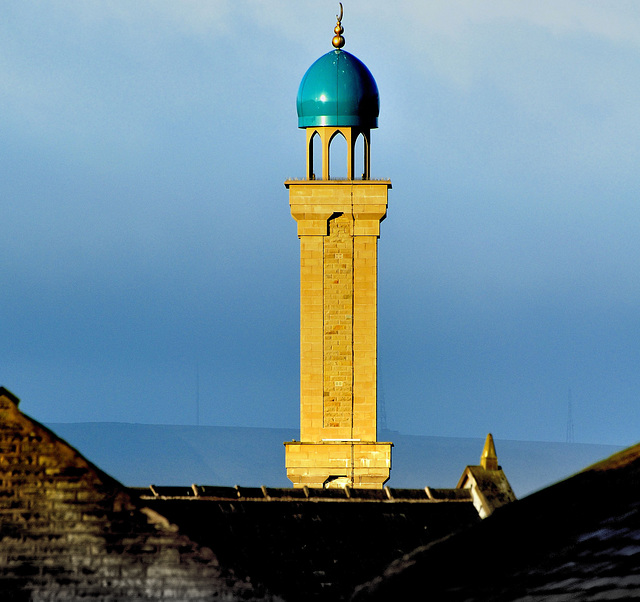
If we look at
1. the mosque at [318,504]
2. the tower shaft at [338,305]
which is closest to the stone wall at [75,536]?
the mosque at [318,504]

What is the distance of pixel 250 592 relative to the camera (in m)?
14.0

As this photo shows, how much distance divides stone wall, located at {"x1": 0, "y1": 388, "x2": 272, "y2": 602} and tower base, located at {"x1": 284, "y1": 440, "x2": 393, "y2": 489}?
94.2 ft

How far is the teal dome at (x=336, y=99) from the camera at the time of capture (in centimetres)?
4494

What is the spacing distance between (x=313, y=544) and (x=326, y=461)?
21.0m

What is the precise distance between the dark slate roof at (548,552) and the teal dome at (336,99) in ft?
109

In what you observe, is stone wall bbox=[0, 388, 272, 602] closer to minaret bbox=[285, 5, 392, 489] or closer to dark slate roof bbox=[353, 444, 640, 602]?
dark slate roof bbox=[353, 444, 640, 602]

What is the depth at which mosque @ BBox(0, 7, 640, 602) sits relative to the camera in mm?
12016

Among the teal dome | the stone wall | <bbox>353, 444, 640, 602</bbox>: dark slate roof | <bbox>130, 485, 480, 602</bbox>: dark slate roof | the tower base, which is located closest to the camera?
<bbox>353, 444, 640, 602</bbox>: dark slate roof

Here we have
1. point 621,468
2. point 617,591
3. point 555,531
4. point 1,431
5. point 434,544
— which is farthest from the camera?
point 1,431

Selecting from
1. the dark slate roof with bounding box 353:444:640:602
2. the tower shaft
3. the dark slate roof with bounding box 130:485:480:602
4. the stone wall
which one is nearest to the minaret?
the tower shaft

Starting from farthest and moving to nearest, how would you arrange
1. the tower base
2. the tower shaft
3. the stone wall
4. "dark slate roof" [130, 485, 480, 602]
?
the tower shaft < the tower base < "dark slate roof" [130, 485, 480, 602] < the stone wall

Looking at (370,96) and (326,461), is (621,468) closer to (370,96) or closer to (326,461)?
(326,461)

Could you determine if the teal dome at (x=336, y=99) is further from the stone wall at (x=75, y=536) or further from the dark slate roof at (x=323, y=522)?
the stone wall at (x=75, y=536)

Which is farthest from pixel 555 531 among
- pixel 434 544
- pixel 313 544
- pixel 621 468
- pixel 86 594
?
pixel 313 544
